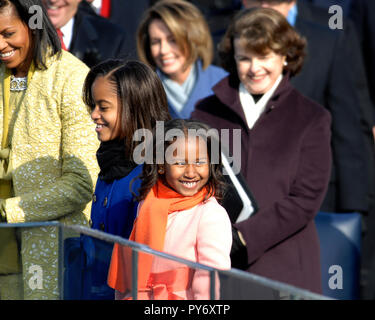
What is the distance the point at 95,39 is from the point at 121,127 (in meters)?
2.14

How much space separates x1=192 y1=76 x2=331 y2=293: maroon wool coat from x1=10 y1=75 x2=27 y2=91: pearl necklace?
1.19 m

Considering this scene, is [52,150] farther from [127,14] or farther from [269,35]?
[127,14]

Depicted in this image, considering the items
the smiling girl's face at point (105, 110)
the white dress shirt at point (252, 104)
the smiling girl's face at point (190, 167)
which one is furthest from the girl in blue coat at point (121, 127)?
the white dress shirt at point (252, 104)

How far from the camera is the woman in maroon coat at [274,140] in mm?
4230

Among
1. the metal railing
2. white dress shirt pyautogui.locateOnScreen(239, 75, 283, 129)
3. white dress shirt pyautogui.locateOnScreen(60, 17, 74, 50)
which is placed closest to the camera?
the metal railing

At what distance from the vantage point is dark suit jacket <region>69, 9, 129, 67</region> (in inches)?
205

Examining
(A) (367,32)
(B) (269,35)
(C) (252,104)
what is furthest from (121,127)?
(A) (367,32)

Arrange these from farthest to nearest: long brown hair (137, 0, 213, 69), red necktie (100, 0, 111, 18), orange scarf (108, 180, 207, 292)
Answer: red necktie (100, 0, 111, 18), long brown hair (137, 0, 213, 69), orange scarf (108, 180, 207, 292)

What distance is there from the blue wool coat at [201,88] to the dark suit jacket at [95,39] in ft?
1.04

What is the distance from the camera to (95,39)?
5285 mm

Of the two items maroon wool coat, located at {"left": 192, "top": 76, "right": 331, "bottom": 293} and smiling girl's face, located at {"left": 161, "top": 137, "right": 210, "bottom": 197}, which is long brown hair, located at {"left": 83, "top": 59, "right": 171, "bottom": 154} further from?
maroon wool coat, located at {"left": 192, "top": 76, "right": 331, "bottom": 293}

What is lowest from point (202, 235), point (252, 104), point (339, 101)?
point (202, 235)

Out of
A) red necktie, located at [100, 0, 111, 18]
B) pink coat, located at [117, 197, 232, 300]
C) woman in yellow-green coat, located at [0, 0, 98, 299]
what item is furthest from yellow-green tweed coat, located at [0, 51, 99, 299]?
red necktie, located at [100, 0, 111, 18]

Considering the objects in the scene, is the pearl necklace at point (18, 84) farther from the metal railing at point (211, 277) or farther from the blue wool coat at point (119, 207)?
the metal railing at point (211, 277)
